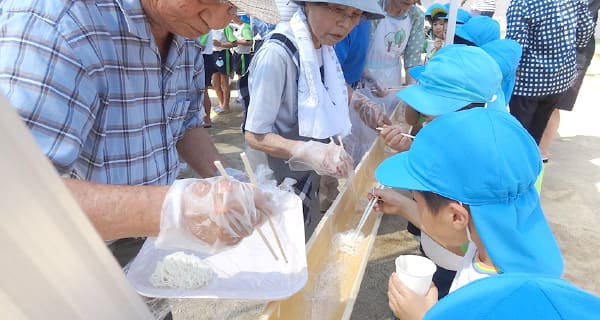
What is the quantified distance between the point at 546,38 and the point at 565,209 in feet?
5.17

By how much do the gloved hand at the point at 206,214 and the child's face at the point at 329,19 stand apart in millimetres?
1317

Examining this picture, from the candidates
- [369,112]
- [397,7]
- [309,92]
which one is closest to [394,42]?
[397,7]

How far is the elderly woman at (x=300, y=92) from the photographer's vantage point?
1782 millimetres

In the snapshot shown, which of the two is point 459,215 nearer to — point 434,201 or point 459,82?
point 434,201

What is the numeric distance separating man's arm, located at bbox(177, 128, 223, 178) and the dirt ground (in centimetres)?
144

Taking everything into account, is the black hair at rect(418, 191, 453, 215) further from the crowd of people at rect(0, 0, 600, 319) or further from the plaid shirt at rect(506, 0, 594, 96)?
the plaid shirt at rect(506, 0, 594, 96)

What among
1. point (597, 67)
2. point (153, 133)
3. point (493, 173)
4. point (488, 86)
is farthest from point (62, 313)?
point (597, 67)

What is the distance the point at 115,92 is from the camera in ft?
3.59

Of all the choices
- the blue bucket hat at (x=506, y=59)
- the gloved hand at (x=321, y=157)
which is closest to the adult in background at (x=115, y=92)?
→ the gloved hand at (x=321, y=157)

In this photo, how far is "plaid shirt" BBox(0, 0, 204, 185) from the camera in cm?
83

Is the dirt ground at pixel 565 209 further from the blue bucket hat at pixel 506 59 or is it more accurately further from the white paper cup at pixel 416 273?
the blue bucket hat at pixel 506 59

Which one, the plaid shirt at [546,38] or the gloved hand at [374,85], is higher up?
the plaid shirt at [546,38]

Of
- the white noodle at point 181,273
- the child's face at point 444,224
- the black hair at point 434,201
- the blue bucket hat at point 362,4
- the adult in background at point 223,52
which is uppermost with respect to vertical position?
the blue bucket hat at point 362,4

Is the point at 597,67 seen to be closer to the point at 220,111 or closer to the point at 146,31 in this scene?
the point at 220,111
